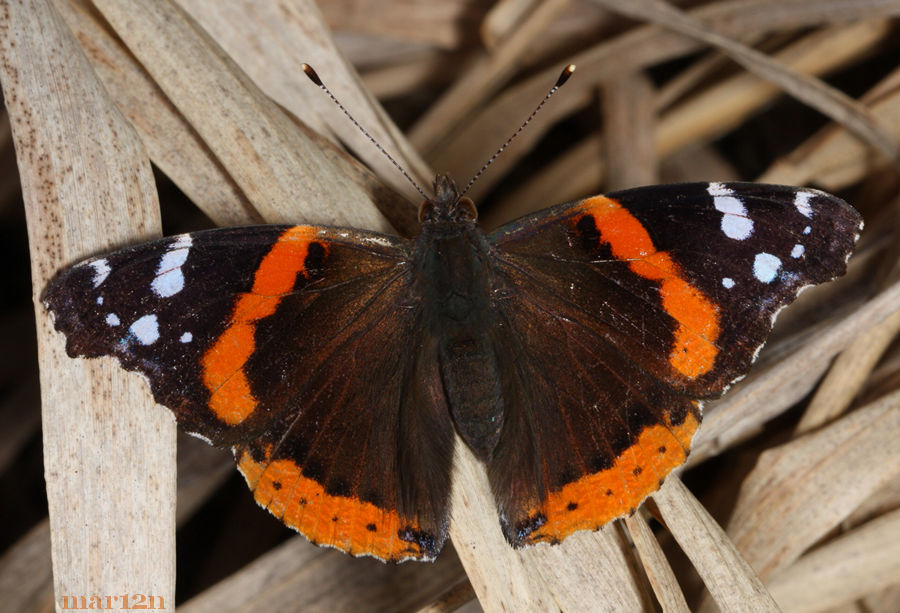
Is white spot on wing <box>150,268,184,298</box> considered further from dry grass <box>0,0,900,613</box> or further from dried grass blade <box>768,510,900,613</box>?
dried grass blade <box>768,510,900,613</box>

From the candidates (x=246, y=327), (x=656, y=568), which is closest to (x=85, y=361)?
(x=246, y=327)

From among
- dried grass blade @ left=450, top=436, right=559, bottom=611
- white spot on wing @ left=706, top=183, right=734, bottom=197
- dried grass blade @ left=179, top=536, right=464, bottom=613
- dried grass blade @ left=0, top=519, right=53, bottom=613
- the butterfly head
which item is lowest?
dried grass blade @ left=450, top=436, right=559, bottom=611

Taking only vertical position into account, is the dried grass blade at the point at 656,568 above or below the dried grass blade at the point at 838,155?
below

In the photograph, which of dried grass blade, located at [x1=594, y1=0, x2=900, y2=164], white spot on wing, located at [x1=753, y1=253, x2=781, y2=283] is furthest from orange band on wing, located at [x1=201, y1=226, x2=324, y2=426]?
dried grass blade, located at [x1=594, y1=0, x2=900, y2=164]

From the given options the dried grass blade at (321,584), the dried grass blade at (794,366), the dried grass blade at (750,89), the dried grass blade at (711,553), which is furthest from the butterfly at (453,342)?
the dried grass blade at (750,89)

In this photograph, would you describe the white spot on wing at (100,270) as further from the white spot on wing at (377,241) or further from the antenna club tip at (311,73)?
the antenna club tip at (311,73)

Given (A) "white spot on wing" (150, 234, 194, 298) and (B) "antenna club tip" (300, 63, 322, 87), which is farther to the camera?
(B) "antenna club tip" (300, 63, 322, 87)

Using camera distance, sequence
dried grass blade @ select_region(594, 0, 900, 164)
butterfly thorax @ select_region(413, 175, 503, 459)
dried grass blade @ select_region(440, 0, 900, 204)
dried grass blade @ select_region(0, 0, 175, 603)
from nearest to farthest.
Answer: dried grass blade @ select_region(0, 0, 175, 603) → butterfly thorax @ select_region(413, 175, 503, 459) → dried grass blade @ select_region(594, 0, 900, 164) → dried grass blade @ select_region(440, 0, 900, 204)
